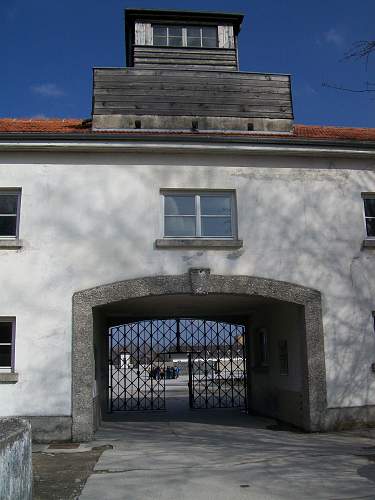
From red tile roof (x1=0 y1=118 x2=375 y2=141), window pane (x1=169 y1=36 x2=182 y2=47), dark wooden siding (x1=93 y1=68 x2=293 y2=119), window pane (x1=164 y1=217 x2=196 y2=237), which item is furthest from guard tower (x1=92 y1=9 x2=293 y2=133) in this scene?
window pane (x1=164 y1=217 x2=196 y2=237)

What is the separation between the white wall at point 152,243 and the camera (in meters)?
11.2

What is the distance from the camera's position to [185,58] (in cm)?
1559

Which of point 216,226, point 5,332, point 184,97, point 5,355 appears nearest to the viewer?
point 5,355

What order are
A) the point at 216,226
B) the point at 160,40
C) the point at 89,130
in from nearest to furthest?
the point at 216,226 → the point at 89,130 → the point at 160,40

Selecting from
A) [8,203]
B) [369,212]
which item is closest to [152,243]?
[8,203]

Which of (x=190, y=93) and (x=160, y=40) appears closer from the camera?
(x=190, y=93)

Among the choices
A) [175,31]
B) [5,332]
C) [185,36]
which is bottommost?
[5,332]

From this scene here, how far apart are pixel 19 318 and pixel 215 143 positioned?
17.7ft

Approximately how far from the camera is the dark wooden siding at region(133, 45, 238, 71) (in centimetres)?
1540

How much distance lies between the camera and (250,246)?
39.6 ft

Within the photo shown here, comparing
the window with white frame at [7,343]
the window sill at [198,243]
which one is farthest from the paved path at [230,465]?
the window sill at [198,243]

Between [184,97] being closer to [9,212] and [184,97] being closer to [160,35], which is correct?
[160,35]

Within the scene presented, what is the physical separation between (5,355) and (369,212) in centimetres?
843

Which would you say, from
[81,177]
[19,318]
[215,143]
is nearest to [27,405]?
[19,318]
